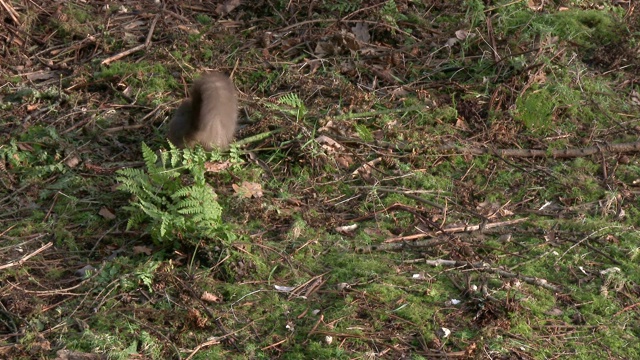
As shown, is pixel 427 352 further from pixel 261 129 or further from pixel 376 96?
pixel 376 96

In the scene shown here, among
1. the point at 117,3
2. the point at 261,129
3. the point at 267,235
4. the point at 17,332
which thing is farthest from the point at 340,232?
the point at 117,3

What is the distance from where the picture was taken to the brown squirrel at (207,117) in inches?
221

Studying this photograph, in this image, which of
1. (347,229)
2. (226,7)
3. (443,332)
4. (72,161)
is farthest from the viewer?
(226,7)

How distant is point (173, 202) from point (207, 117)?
0.74 m

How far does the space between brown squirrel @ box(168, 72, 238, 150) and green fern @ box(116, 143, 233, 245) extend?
0.93 ft

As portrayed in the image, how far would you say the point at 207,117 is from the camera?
5.57 meters

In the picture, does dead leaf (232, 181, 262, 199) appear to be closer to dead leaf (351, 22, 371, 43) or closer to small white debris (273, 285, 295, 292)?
small white debris (273, 285, 295, 292)

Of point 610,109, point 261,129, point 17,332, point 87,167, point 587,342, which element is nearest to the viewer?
point 17,332

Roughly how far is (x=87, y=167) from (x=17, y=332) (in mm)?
1698

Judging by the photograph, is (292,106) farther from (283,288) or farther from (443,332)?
(443,332)

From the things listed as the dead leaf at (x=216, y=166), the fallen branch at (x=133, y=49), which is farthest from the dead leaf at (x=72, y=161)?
the fallen branch at (x=133, y=49)

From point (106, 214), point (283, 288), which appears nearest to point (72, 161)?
point (106, 214)

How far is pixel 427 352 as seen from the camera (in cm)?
437

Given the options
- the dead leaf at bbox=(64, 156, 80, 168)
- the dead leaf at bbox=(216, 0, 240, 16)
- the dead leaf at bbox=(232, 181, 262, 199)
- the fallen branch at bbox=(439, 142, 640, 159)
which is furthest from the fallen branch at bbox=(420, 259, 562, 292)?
the dead leaf at bbox=(216, 0, 240, 16)
